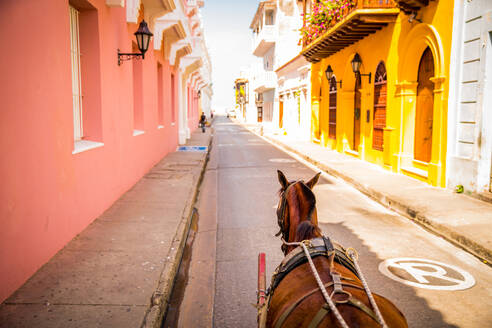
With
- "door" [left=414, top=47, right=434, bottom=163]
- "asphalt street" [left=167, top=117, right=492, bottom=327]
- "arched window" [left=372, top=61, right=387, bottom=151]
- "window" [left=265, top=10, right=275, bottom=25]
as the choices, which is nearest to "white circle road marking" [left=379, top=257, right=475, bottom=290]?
"asphalt street" [left=167, top=117, right=492, bottom=327]

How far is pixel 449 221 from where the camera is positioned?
23.8 feet

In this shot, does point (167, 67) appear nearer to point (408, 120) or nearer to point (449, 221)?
point (408, 120)

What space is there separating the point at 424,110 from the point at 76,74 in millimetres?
8854

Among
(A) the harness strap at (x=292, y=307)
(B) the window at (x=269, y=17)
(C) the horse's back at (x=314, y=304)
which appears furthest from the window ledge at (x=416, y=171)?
(B) the window at (x=269, y=17)

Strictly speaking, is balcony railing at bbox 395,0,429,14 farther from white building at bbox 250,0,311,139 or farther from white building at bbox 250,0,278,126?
white building at bbox 250,0,278,126

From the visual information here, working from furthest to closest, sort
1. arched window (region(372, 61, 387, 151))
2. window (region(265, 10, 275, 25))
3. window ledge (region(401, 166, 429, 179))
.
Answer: window (region(265, 10, 275, 25)) → arched window (region(372, 61, 387, 151)) → window ledge (region(401, 166, 429, 179))

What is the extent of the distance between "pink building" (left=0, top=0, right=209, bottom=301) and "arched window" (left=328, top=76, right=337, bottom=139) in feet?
37.1

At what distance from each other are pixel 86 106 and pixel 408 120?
861cm

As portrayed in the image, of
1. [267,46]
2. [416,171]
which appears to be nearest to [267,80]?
[267,46]

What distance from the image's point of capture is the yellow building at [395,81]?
1009 cm

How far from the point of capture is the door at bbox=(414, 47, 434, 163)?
1129cm

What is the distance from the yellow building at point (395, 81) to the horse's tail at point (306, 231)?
837 centimetres

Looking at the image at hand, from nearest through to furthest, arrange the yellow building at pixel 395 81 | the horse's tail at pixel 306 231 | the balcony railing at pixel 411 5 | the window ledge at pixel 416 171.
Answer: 1. the horse's tail at pixel 306 231
2. the yellow building at pixel 395 81
3. the balcony railing at pixel 411 5
4. the window ledge at pixel 416 171

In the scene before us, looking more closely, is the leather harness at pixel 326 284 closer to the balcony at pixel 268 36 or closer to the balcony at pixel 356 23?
the balcony at pixel 356 23
